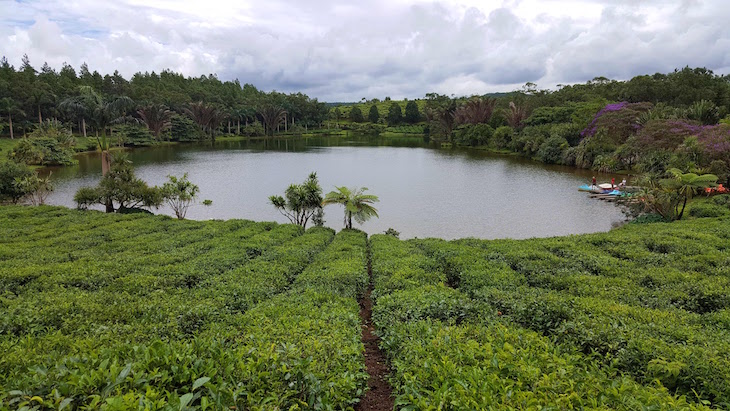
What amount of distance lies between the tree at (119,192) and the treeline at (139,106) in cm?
887

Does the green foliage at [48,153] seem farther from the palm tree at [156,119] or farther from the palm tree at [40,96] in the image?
the palm tree at [156,119]

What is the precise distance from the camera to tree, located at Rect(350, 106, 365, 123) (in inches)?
4879

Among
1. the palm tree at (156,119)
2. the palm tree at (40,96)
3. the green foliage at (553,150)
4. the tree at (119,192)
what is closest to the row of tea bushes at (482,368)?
the tree at (119,192)

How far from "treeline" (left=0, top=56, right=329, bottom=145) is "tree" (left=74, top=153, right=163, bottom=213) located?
8871 millimetres

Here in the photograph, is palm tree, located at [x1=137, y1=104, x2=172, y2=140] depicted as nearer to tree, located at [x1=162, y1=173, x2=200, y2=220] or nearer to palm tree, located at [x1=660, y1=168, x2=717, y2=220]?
tree, located at [x1=162, y1=173, x2=200, y2=220]

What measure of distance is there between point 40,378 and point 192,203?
2501 cm

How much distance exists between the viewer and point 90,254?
10961mm

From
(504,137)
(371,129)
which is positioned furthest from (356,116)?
(504,137)

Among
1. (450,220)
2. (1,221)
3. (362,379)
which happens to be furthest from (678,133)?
(1,221)

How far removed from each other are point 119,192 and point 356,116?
108 meters

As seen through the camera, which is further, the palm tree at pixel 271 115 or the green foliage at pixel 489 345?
the palm tree at pixel 271 115

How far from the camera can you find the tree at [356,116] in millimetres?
123938

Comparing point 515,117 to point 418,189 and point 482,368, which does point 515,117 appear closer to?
point 418,189

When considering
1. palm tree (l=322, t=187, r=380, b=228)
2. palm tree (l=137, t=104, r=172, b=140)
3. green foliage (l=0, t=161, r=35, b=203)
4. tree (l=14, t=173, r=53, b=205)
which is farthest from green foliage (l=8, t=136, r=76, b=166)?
palm tree (l=322, t=187, r=380, b=228)
